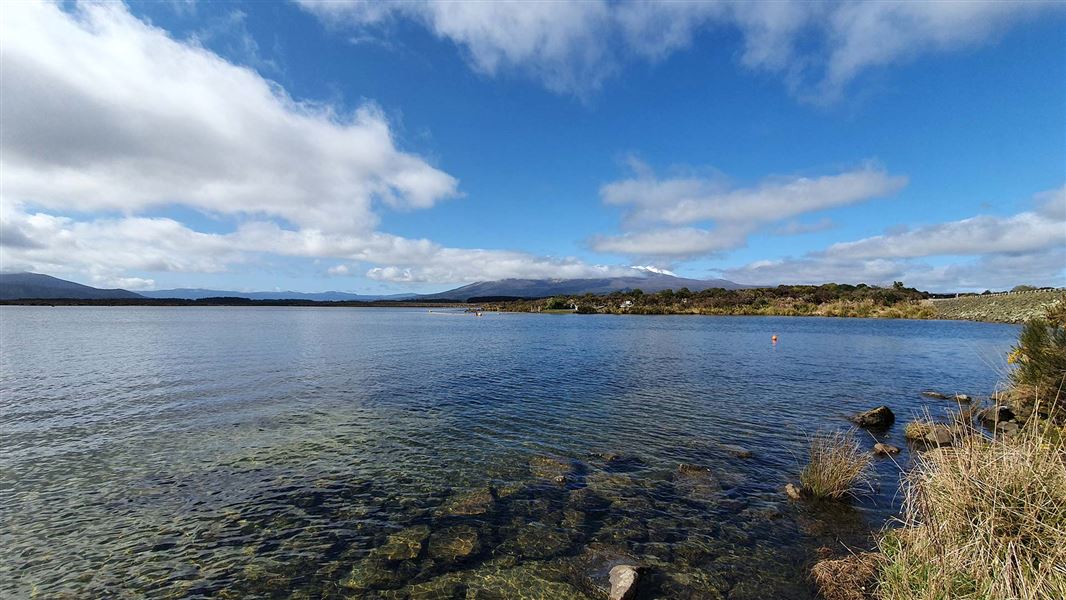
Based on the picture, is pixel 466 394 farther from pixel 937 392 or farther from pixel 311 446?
pixel 937 392

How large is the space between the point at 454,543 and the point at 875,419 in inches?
759

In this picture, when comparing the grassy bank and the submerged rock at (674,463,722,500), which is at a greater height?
the grassy bank

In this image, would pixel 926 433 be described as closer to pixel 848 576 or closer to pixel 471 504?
pixel 848 576

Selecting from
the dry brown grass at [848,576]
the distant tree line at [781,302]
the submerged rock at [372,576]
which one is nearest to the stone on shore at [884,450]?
the dry brown grass at [848,576]

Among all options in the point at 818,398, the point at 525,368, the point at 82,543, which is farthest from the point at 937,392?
the point at 82,543

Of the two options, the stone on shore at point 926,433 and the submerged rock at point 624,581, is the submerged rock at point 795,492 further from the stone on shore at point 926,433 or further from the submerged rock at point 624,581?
Answer: the stone on shore at point 926,433

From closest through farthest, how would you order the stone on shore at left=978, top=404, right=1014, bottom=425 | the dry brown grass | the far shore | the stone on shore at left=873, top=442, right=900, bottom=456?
the dry brown grass, the stone on shore at left=873, top=442, right=900, bottom=456, the stone on shore at left=978, top=404, right=1014, bottom=425, the far shore

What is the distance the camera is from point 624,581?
8664 millimetres

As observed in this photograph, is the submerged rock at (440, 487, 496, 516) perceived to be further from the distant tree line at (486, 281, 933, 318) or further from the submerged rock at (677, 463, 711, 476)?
the distant tree line at (486, 281, 933, 318)

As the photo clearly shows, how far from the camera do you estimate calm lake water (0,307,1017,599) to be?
9.24 meters

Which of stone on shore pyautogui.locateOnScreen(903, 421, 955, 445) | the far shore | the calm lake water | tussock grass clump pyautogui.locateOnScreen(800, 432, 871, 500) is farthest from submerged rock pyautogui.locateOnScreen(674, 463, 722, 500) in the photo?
the far shore

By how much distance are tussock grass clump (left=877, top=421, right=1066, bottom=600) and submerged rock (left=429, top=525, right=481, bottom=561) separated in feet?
25.7

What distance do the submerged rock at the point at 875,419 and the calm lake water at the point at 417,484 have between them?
492mm

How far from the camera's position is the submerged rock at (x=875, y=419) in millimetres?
19609
